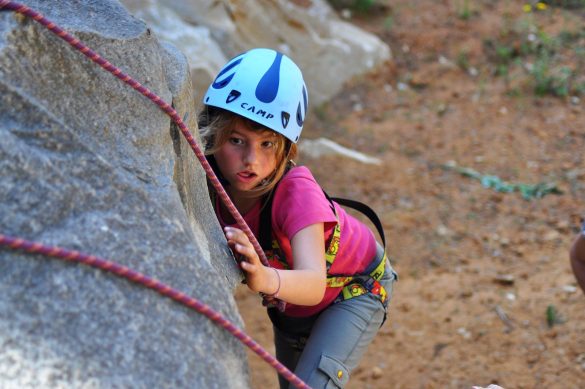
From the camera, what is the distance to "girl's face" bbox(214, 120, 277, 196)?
8.63 feet

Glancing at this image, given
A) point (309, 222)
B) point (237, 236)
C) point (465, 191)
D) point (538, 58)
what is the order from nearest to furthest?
point (237, 236), point (309, 222), point (465, 191), point (538, 58)

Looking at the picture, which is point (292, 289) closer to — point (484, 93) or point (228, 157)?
point (228, 157)

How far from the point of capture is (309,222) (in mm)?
2488

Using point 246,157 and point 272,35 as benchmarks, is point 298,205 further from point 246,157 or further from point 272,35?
point 272,35

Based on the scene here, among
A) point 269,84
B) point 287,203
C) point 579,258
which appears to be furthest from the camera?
point 579,258

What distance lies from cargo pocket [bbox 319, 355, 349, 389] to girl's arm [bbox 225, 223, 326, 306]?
0.41 m

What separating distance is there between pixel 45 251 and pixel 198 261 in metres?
0.39

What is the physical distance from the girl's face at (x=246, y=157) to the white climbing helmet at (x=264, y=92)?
0.07 metres

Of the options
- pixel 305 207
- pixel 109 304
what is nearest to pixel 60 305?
pixel 109 304

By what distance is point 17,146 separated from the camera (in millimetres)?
1645

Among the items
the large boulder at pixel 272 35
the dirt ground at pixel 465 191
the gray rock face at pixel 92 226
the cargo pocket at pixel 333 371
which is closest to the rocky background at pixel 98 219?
the gray rock face at pixel 92 226

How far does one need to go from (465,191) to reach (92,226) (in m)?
5.15

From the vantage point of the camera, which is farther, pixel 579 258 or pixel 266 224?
pixel 579 258

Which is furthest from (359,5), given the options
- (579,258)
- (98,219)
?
(98,219)
